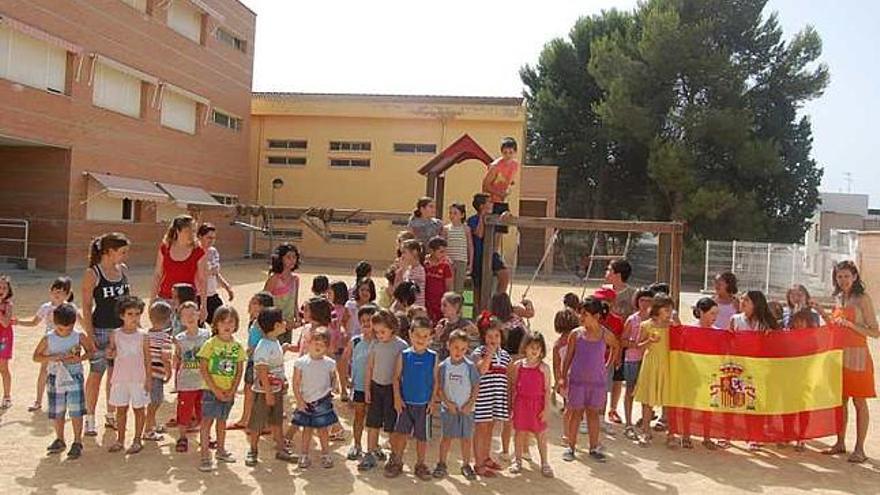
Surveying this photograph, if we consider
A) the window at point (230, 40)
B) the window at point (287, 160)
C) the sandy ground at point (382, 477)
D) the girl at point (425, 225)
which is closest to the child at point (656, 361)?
the sandy ground at point (382, 477)

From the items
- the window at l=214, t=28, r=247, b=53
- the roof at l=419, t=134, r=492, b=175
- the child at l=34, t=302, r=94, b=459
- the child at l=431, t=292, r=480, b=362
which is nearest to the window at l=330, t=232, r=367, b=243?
the window at l=214, t=28, r=247, b=53

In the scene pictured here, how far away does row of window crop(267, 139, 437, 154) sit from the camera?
105 feet

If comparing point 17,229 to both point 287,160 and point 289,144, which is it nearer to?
point 287,160

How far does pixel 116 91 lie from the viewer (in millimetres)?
21844

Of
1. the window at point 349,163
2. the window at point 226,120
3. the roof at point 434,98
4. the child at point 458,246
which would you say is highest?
the roof at point 434,98

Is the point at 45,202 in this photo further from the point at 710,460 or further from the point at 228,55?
the point at 710,460

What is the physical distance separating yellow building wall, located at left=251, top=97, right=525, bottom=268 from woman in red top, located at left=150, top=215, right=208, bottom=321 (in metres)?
24.9

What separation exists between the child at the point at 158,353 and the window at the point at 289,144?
1092 inches

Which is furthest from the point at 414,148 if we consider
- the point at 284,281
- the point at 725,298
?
the point at 725,298

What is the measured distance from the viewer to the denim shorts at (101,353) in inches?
221

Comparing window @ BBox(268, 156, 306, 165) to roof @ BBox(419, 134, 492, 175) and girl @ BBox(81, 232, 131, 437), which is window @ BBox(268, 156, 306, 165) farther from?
girl @ BBox(81, 232, 131, 437)

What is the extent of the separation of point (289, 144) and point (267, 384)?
28.6m

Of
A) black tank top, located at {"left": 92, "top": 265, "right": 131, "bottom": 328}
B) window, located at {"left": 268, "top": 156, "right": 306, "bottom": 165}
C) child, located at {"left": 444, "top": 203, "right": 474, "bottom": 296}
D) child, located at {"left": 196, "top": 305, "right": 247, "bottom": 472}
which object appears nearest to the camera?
child, located at {"left": 196, "top": 305, "right": 247, "bottom": 472}

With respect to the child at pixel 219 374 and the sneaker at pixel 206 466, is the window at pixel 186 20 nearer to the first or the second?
the child at pixel 219 374
